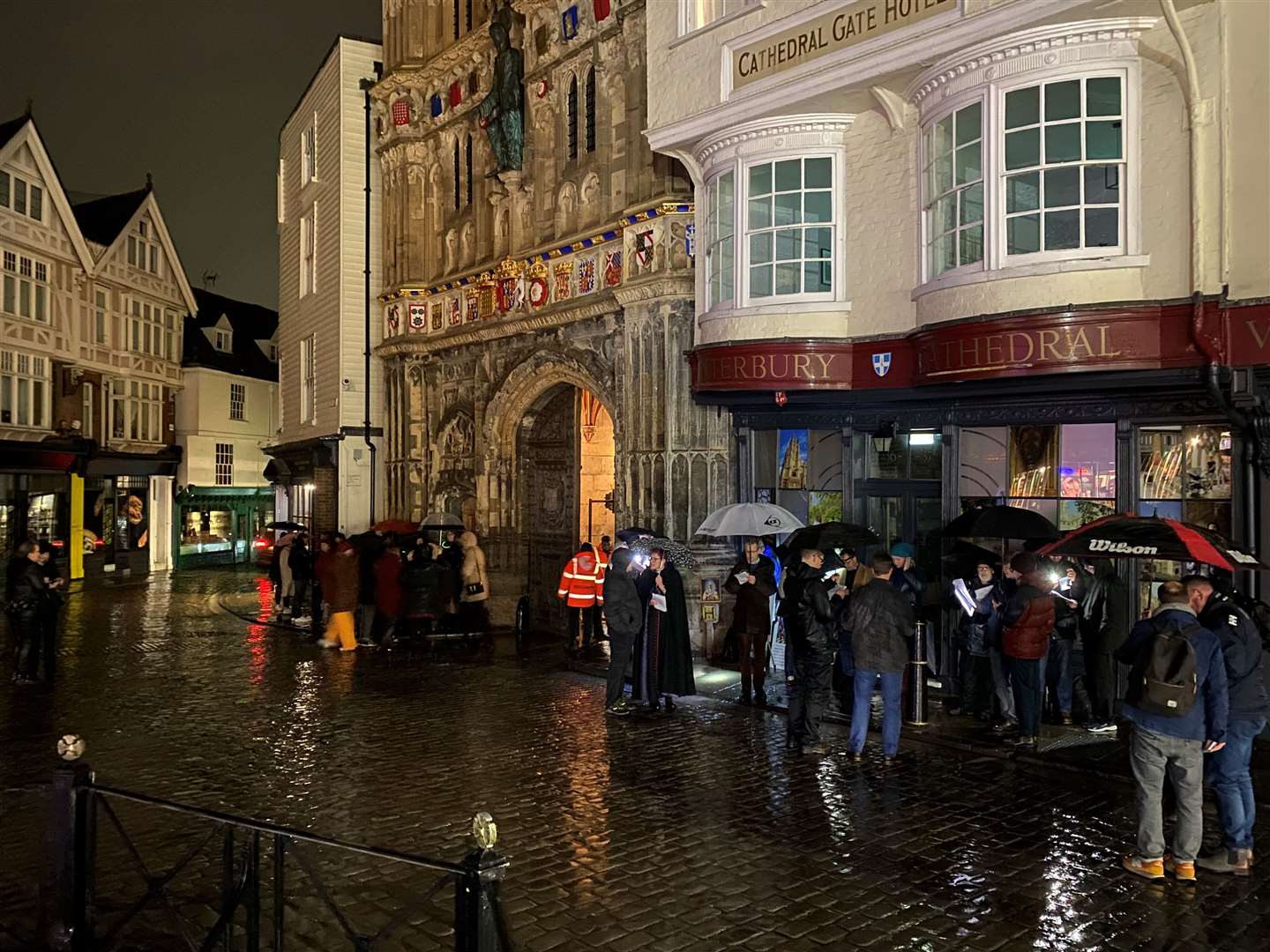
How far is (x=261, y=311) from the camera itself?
49.6 meters

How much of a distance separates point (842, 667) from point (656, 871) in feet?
16.6

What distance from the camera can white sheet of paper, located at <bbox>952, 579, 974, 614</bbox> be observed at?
11.1m

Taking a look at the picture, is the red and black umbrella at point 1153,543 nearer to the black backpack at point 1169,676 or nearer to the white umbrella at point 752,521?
the black backpack at point 1169,676

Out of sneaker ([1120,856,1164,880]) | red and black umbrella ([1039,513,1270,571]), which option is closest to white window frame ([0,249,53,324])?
red and black umbrella ([1039,513,1270,571])

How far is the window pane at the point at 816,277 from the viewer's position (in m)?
14.1

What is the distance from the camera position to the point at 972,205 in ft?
39.3

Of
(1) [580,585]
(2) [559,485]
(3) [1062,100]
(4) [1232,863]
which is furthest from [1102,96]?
(2) [559,485]

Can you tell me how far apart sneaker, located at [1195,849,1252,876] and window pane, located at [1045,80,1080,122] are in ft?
23.5

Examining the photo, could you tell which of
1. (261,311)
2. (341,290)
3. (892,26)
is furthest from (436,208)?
(261,311)

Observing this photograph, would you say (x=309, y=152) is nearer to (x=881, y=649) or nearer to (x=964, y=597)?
(x=964, y=597)

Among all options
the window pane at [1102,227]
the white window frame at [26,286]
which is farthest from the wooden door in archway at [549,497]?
the white window frame at [26,286]

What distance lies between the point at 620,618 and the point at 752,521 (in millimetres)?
2505

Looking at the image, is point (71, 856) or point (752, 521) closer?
point (71, 856)

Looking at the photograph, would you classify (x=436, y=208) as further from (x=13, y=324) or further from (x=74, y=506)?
(x=74, y=506)
